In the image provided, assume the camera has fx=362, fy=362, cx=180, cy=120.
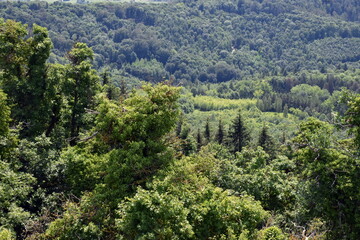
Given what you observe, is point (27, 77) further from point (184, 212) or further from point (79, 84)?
point (184, 212)

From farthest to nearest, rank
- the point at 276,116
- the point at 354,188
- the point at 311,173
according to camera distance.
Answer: the point at 276,116 < the point at 311,173 < the point at 354,188

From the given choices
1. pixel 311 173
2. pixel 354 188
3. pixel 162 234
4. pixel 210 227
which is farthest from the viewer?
pixel 311 173

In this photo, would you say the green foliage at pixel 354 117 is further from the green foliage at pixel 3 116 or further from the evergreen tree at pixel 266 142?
the evergreen tree at pixel 266 142

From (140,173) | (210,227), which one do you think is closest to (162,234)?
(210,227)

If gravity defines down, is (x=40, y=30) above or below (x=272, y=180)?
above

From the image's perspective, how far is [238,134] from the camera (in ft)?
205

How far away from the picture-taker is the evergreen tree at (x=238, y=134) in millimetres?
62062

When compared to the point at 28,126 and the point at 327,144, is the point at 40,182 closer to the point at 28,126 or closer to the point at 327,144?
the point at 28,126

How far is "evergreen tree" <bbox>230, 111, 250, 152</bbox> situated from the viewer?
204ft

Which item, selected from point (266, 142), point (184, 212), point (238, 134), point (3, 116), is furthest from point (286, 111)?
point (184, 212)

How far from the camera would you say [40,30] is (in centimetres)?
3459

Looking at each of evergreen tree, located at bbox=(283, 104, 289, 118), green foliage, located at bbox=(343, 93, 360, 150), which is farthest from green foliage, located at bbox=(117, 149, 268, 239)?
evergreen tree, located at bbox=(283, 104, 289, 118)

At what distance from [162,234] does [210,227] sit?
3.80 meters

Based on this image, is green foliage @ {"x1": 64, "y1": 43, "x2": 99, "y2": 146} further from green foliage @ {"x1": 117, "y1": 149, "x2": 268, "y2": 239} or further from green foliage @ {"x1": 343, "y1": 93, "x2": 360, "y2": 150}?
green foliage @ {"x1": 343, "y1": 93, "x2": 360, "y2": 150}
